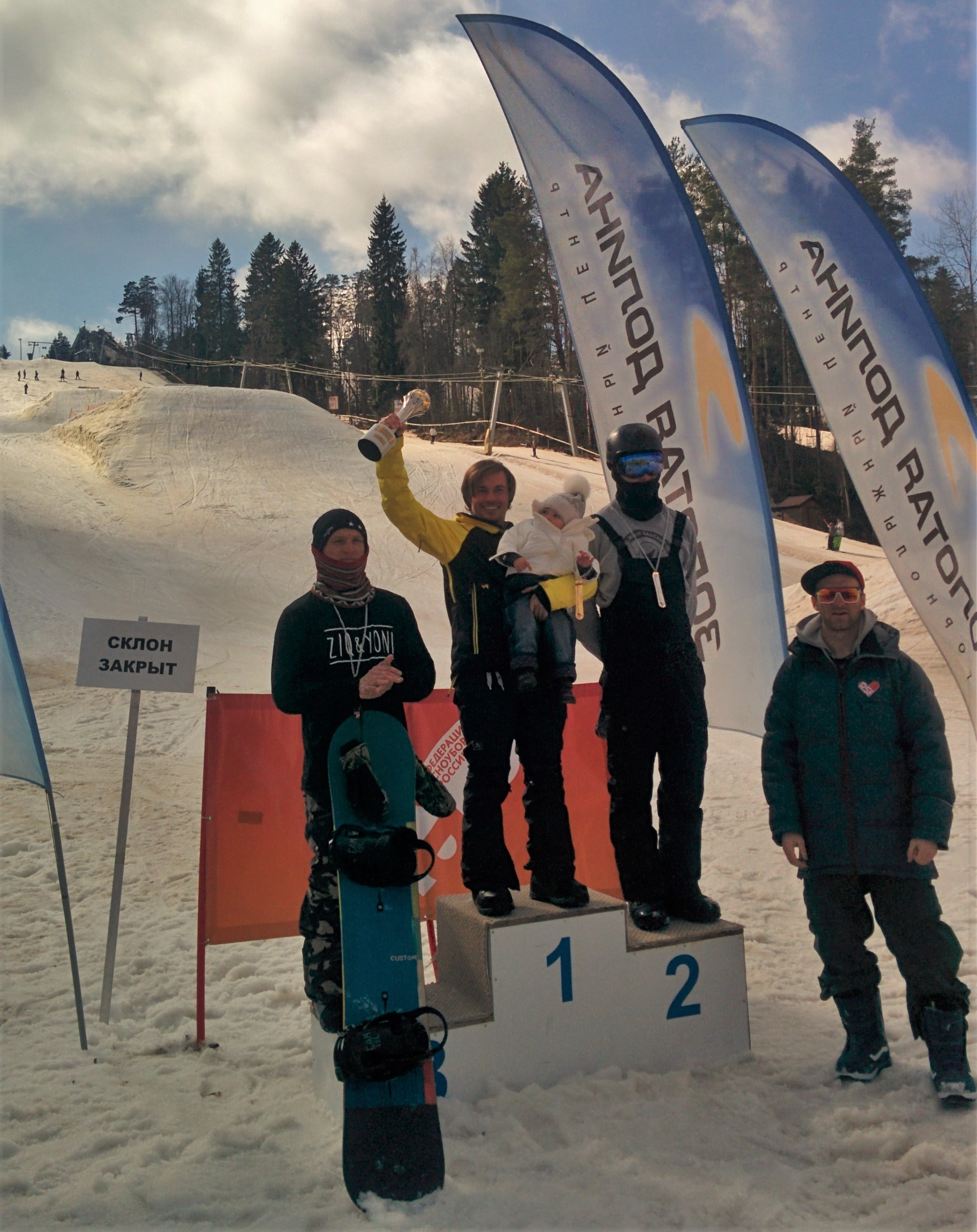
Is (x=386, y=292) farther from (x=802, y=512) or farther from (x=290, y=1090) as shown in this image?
(x=290, y=1090)

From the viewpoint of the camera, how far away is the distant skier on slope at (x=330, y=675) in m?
3.04

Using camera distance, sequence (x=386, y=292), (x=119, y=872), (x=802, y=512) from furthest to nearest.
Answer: (x=386, y=292)
(x=802, y=512)
(x=119, y=872)

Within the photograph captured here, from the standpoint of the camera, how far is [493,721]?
11.3ft

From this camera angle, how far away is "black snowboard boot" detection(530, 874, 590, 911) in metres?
3.42

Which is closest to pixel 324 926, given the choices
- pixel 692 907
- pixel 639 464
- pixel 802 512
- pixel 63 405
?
pixel 692 907

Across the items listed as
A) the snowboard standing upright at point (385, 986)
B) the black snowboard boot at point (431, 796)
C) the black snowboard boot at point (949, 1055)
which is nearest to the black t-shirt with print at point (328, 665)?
the snowboard standing upright at point (385, 986)

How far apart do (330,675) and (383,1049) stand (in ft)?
3.85

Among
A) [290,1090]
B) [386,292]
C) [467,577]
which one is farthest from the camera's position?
[386,292]

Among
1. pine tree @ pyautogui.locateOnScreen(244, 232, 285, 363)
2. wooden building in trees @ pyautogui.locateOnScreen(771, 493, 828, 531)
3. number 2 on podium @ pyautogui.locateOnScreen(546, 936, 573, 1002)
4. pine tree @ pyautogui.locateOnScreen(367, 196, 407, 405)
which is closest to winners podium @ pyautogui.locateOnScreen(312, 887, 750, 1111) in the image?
number 2 on podium @ pyautogui.locateOnScreen(546, 936, 573, 1002)

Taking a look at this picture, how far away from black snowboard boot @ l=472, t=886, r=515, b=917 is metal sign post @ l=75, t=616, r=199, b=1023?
1.63 m

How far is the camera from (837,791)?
319 cm

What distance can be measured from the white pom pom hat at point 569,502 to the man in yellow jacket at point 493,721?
8.0 inches

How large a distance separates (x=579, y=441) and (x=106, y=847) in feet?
110

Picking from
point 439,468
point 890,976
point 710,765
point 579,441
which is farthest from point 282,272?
point 890,976
